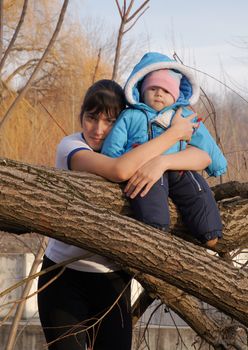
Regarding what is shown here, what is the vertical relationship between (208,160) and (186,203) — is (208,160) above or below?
above

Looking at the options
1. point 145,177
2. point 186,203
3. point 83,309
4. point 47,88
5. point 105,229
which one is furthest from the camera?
point 47,88

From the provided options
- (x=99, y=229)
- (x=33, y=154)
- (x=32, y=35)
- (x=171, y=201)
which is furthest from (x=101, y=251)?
(x=32, y=35)

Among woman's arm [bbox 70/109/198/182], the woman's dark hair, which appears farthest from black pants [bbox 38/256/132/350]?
the woman's dark hair

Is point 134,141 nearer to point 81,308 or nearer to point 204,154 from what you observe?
point 204,154

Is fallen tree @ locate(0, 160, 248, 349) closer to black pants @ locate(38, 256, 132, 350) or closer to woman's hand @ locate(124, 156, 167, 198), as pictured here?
woman's hand @ locate(124, 156, 167, 198)

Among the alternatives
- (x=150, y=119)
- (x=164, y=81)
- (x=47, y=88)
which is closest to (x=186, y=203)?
(x=150, y=119)

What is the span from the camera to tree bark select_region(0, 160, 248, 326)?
6.48 ft

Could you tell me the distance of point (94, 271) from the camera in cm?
256

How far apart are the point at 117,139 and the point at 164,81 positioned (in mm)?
255

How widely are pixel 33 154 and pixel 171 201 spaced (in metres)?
8.11

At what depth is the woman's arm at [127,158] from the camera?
2.24m

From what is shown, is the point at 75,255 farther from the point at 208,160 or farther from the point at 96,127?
the point at 208,160

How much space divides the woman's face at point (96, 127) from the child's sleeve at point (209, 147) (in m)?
0.28

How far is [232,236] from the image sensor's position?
2512 millimetres
